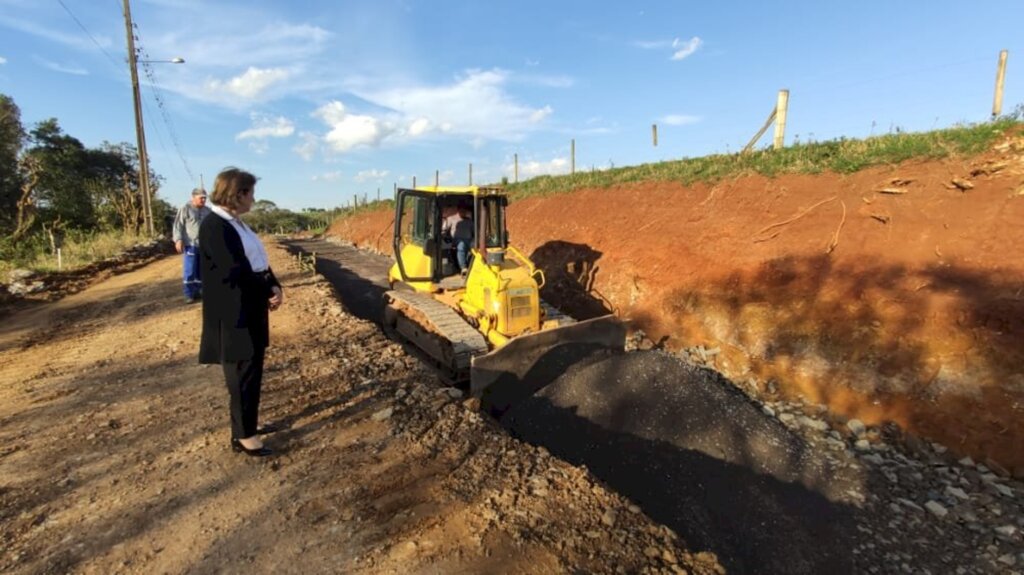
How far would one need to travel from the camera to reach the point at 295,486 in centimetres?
315

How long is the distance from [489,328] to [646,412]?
2.19 metres

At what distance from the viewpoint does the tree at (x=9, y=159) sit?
68.3ft

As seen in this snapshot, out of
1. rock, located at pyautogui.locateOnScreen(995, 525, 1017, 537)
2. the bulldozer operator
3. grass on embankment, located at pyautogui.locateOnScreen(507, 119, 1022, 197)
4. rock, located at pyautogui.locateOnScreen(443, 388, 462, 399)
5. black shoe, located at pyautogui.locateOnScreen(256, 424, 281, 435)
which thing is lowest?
rock, located at pyautogui.locateOnScreen(995, 525, 1017, 537)

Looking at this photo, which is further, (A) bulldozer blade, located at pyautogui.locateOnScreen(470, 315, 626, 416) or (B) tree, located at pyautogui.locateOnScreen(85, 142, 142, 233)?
(B) tree, located at pyautogui.locateOnScreen(85, 142, 142, 233)

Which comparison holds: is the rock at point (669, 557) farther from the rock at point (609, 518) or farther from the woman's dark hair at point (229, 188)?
the woman's dark hair at point (229, 188)

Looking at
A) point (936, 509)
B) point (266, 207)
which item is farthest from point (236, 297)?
point (266, 207)

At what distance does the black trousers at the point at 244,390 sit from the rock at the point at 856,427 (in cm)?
628

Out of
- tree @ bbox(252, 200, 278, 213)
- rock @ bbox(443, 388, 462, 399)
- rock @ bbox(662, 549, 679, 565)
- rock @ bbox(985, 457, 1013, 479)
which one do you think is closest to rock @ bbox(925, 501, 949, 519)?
rock @ bbox(985, 457, 1013, 479)

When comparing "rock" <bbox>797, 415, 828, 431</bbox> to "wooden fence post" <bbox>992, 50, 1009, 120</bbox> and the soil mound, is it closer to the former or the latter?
the soil mound

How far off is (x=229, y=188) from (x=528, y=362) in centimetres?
367

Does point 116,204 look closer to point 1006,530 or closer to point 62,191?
point 62,191

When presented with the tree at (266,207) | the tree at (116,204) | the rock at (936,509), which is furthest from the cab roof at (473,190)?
the tree at (266,207)

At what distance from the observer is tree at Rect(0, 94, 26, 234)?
2083cm

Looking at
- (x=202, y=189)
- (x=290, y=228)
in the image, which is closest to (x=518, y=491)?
(x=202, y=189)
